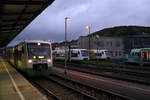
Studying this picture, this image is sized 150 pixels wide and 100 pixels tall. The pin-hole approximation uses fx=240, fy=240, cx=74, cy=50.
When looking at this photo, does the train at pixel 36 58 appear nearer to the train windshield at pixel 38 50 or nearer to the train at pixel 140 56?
the train windshield at pixel 38 50

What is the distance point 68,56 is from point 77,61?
2638 mm

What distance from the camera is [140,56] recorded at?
3806cm

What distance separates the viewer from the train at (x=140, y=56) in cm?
3653

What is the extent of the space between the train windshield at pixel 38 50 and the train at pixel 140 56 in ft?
59.3

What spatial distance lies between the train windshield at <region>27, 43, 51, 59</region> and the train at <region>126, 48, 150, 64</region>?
59.3ft

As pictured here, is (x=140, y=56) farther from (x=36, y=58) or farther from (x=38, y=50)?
(x=36, y=58)

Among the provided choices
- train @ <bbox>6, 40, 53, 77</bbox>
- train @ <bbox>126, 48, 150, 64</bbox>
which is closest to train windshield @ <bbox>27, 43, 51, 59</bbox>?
train @ <bbox>6, 40, 53, 77</bbox>

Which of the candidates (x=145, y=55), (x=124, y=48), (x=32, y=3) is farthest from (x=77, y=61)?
(x=124, y=48)

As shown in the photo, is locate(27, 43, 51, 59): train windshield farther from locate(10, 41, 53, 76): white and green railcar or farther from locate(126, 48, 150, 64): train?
locate(126, 48, 150, 64): train

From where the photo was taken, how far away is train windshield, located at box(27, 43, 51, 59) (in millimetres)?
18828

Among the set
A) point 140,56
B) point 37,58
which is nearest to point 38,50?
point 37,58

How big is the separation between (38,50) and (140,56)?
76.1 feet

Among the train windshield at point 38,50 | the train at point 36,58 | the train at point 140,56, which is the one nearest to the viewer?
the train at point 36,58

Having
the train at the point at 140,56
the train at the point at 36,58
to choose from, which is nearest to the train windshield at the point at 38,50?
the train at the point at 36,58
